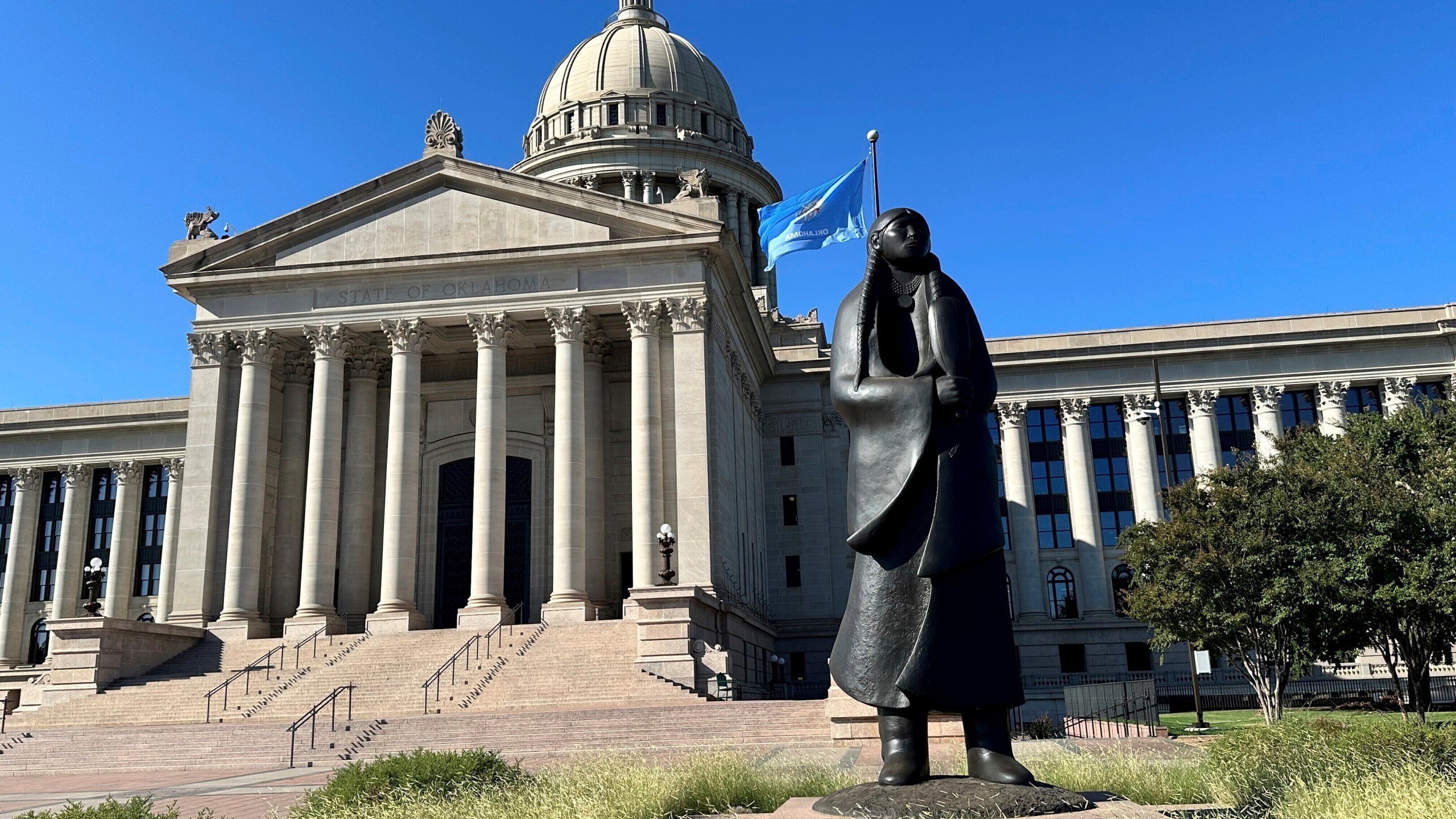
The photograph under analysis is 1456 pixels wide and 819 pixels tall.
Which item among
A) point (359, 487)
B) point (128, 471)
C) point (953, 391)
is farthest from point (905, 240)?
point (128, 471)

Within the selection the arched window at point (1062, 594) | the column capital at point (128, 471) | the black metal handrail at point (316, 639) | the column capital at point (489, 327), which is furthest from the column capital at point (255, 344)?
the arched window at point (1062, 594)

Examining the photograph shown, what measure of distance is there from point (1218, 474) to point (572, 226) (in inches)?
958

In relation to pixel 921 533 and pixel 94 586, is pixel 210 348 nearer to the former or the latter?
pixel 94 586

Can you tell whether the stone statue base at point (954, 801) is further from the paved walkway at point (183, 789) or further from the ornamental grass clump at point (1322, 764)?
the paved walkway at point (183, 789)

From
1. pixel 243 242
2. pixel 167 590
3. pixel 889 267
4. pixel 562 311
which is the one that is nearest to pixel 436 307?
pixel 562 311

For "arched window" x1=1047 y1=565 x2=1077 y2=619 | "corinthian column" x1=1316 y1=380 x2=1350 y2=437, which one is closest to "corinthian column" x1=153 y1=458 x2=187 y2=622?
"arched window" x1=1047 y1=565 x2=1077 y2=619

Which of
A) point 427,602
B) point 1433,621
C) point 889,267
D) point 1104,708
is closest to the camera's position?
point 889,267

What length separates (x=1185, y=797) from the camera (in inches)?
468

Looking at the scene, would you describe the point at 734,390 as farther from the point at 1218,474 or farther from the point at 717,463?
the point at 1218,474

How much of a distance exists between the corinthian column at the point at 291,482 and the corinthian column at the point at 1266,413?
44.2m

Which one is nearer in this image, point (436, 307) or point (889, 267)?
point (889, 267)

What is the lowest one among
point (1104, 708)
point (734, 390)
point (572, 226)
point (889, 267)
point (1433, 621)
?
point (1104, 708)

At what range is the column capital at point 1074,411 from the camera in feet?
190

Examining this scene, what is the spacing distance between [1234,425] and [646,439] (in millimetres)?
33264
